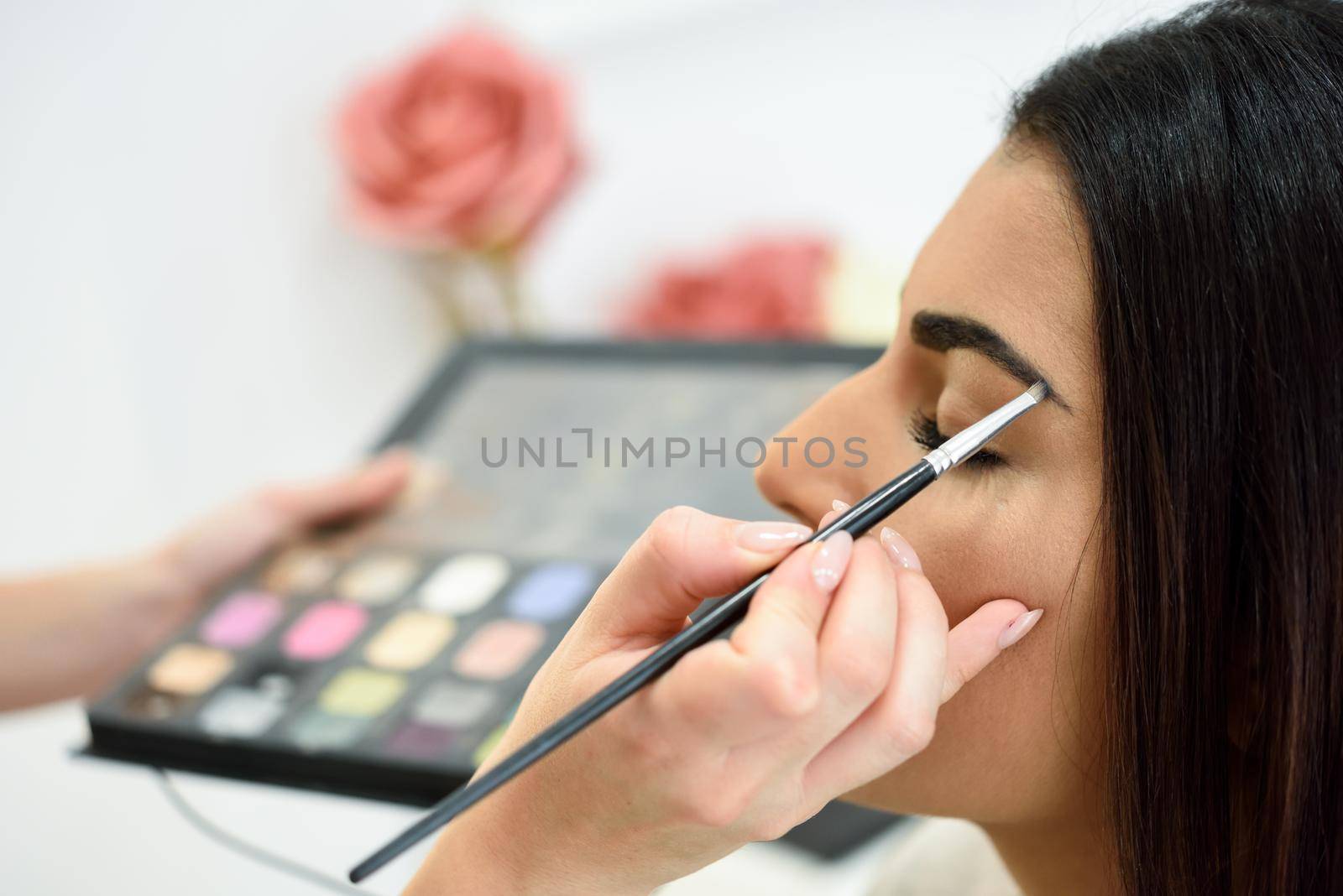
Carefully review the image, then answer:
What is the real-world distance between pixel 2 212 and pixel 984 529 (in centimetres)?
107

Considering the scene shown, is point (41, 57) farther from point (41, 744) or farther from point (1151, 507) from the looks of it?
point (1151, 507)

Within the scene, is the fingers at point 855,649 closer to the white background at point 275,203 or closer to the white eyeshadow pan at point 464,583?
the white eyeshadow pan at point 464,583

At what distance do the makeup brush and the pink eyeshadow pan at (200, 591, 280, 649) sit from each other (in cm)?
49

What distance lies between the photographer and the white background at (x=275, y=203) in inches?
45.8

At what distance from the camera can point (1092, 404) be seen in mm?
475

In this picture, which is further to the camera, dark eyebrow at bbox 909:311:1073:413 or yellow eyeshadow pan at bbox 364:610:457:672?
yellow eyeshadow pan at bbox 364:610:457:672

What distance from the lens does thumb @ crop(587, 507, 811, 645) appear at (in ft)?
1.38

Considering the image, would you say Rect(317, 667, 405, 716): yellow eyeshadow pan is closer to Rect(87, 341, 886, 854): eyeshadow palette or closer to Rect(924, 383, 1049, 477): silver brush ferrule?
Rect(87, 341, 886, 854): eyeshadow palette

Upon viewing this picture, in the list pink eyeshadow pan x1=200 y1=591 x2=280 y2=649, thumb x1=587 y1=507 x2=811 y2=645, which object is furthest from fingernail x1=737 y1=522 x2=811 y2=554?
pink eyeshadow pan x1=200 y1=591 x2=280 y2=649

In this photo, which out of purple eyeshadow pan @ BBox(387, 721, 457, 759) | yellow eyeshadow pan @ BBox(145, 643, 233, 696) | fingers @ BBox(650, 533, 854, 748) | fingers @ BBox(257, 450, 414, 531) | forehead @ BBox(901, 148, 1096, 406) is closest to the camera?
fingers @ BBox(650, 533, 854, 748)

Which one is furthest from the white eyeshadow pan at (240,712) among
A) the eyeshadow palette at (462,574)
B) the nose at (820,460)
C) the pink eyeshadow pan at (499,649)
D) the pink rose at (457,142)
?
the pink rose at (457,142)

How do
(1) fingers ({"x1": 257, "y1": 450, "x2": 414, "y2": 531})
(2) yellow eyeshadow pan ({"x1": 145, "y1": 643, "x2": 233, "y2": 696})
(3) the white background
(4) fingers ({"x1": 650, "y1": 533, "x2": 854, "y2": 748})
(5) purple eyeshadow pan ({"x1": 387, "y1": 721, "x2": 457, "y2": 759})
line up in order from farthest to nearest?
1. (3) the white background
2. (1) fingers ({"x1": 257, "y1": 450, "x2": 414, "y2": 531})
3. (2) yellow eyeshadow pan ({"x1": 145, "y1": 643, "x2": 233, "y2": 696})
4. (5) purple eyeshadow pan ({"x1": 387, "y1": 721, "x2": 457, "y2": 759})
5. (4) fingers ({"x1": 650, "y1": 533, "x2": 854, "y2": 748})

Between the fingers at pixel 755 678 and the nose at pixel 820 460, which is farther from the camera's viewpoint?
the nose at pixel 820 460

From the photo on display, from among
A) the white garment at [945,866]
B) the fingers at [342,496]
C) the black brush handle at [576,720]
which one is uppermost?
the black brush handle at [576,720]
